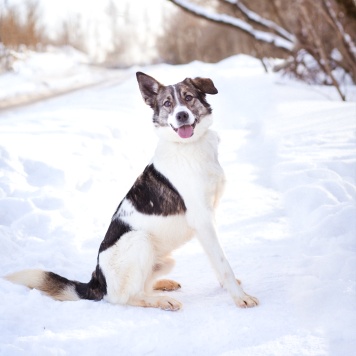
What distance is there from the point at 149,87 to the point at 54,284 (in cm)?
173

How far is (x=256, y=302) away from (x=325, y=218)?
1.60 metres

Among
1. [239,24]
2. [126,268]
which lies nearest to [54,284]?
[126,268]

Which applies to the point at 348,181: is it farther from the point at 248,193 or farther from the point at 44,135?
the point at 44,135

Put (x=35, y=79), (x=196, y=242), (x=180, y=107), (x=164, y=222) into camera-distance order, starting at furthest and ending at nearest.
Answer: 1. (x=35, y=79)
2. (x=196, y=242)
3. (x=180, y=107)
4. (x=164, y=222)

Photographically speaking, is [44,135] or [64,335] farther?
[44,135]

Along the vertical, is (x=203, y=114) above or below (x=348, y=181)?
above

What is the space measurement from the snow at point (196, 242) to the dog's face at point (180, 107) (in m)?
1.25

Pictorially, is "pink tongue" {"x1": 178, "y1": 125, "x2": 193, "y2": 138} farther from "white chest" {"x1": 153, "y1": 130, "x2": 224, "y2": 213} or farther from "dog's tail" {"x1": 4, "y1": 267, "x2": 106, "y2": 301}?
"dog's tail" {"x1": 4, "y1": 267, "x2": 106, "y2": 301}

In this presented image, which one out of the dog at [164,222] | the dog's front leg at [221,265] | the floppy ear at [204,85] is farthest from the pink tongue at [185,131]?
the dog's front leg at [221,265]

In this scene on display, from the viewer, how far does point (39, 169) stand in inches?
240

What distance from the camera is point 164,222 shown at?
3.55 meters

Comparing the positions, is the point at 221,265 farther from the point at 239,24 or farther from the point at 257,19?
the point at 257,19

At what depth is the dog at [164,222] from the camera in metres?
3.41

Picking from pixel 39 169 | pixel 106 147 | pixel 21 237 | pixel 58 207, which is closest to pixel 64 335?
pixel 21 237
